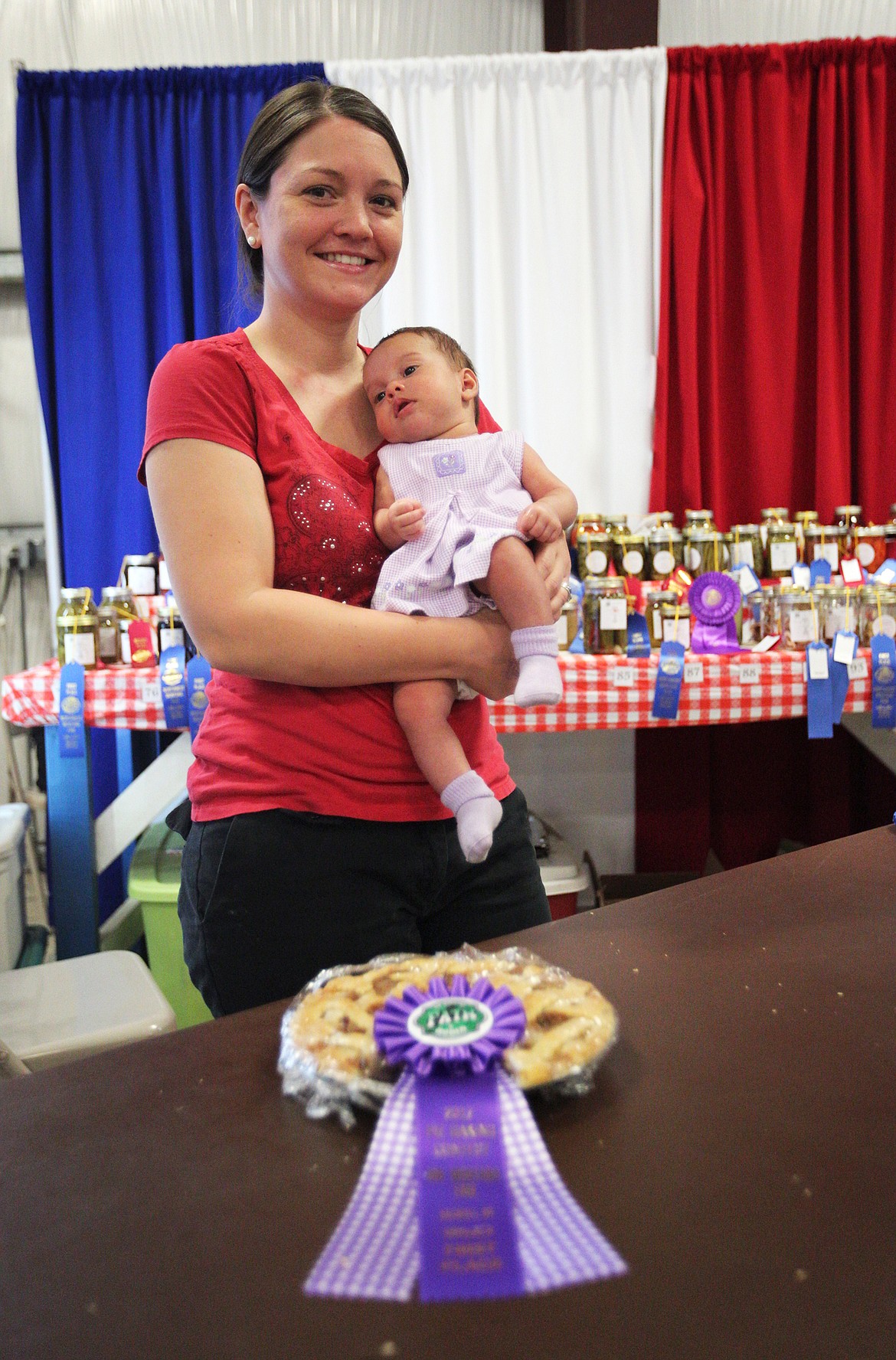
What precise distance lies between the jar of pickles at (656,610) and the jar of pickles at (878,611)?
478 millimetres

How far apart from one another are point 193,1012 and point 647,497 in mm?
2184

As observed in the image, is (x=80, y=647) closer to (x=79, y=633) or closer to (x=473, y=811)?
(x=79, y=633)

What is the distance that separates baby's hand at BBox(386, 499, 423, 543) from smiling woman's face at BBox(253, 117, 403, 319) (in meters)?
0.23

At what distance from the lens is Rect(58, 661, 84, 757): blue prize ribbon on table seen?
8.58 feet

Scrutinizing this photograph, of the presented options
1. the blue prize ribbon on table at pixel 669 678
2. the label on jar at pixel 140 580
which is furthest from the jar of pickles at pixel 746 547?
the label on jar at pixel 140 580

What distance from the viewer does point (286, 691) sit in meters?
1.20

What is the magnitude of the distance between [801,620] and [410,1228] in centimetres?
251

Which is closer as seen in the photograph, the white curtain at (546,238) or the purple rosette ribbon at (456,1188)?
the purple rosette ribbon at (456,1188)

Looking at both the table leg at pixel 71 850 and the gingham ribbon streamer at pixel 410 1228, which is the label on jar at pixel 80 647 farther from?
the gingham ribbon streamer at pixel 410 1228

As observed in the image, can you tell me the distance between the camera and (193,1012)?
2.67 meters

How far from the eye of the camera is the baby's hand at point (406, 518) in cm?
130

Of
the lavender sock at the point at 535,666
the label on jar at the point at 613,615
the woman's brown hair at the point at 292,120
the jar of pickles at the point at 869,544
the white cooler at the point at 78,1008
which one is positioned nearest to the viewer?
the woman's brown hair at the point at 292,120

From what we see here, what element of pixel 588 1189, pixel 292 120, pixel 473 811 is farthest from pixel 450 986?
pixel 292 120

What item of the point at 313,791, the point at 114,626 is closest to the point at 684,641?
the point at 114,626
